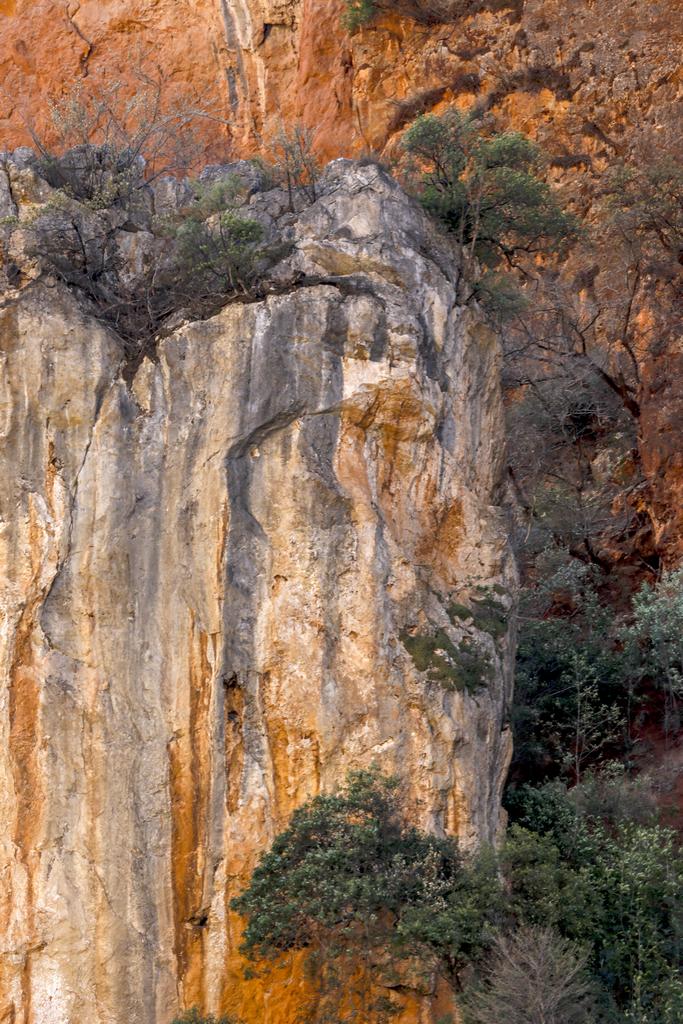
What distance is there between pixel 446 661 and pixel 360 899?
139 inches

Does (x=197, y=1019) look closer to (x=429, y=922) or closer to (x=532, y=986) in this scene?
(x=429, y=922)

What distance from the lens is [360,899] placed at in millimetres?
17422

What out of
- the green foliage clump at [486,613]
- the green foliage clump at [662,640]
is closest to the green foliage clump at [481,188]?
the green foliage clump at [486,613]

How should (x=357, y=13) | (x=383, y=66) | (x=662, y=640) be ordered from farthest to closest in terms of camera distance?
1. (x=383, y=66)
2. (x=357, y=13)
3. (x=662, y=640)

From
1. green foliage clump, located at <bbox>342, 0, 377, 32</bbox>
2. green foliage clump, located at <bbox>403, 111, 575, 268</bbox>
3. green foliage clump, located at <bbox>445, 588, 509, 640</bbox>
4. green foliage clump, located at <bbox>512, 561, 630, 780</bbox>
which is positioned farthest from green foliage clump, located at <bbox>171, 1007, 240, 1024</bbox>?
green foliage clump, located at <bbox>342, 0, 377, 32</bbox>

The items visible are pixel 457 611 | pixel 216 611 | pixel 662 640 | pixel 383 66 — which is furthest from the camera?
pixel 383 66

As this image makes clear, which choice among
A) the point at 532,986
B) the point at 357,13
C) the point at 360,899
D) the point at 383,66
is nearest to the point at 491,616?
the point at 360,899

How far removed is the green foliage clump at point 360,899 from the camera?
17.3 m

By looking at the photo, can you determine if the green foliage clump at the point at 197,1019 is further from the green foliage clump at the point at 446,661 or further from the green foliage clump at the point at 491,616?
the green foliage clump at the point at 491,616

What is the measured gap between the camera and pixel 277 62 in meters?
37.2

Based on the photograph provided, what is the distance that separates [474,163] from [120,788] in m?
12.6

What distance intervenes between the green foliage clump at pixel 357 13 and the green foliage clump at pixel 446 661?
2160cm

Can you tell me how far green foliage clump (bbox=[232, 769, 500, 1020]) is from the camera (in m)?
17.3

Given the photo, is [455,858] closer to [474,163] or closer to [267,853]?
[267,853]
